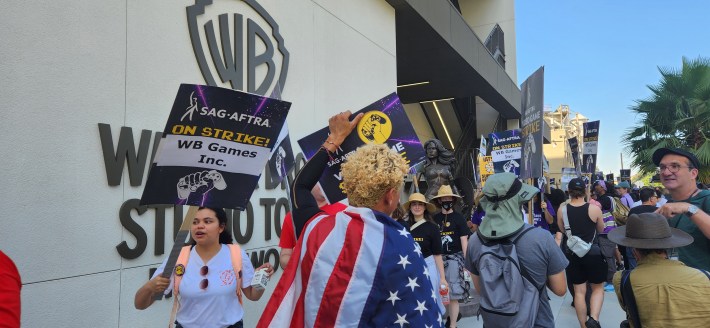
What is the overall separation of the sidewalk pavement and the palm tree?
12.5 m

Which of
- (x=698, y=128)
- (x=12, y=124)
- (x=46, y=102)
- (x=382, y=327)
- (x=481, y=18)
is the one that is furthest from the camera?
(x=481, y=18)

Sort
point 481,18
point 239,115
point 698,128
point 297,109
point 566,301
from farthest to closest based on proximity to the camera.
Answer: point 481,18, point 698,128, point 566,301, point 297,109, point 239,115

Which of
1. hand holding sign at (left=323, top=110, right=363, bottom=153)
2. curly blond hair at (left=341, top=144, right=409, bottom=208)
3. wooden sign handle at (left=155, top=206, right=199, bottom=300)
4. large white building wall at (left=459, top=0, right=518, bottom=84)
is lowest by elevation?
wooden sign handle at (left=155, top=206, right=199, bottom=300)

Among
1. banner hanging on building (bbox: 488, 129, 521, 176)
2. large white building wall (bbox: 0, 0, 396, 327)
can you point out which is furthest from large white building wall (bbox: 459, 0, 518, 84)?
large white building wall (bbox: 0, 0, 396, 327)

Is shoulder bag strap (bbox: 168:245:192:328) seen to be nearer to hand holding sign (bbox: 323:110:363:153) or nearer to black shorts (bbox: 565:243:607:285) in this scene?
hand holding sign (bbox: 323:110:363:153)

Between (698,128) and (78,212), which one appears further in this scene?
(698,128)

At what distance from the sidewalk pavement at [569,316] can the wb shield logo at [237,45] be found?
157 inches

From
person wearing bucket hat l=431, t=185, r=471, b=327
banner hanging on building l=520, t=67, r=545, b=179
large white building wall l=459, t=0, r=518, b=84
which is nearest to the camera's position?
person wearing bucket hat l=431, t=185, r=471, b=327

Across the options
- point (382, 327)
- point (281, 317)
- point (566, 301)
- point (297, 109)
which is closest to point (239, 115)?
point (281, 317)

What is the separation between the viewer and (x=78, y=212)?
3.54 metres

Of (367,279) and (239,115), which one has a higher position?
(239,115)

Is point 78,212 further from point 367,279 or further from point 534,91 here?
point 534,91

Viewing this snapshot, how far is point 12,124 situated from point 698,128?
67.7 feet

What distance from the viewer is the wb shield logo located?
15.7 feet
